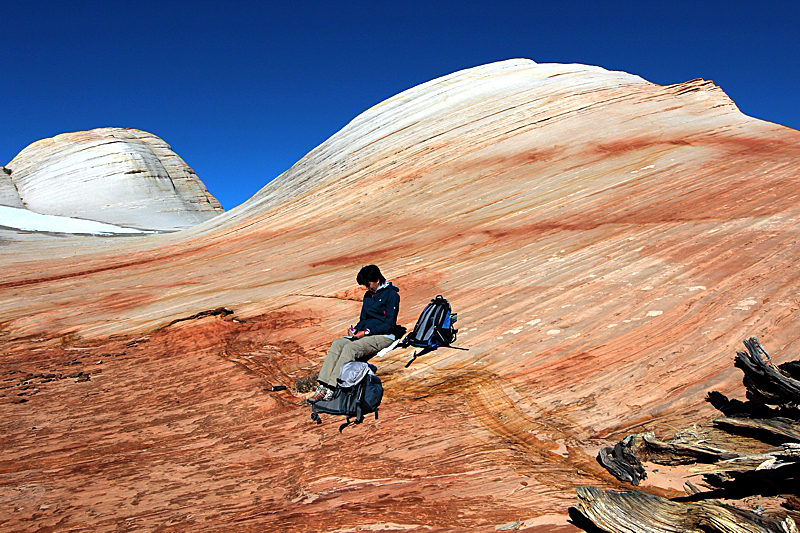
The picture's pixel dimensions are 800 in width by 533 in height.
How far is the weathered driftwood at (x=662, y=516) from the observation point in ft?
9.23

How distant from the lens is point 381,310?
668 cm

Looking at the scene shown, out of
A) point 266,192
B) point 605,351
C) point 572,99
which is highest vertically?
point 572,99

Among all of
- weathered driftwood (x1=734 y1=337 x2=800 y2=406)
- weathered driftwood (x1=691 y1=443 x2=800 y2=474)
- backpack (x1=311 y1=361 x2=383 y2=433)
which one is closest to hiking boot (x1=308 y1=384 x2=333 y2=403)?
backpack (x1=311 y1=361 x2=383 y2=433)

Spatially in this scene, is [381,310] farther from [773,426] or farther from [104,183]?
[104,183]

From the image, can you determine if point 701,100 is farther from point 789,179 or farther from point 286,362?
point 286,362

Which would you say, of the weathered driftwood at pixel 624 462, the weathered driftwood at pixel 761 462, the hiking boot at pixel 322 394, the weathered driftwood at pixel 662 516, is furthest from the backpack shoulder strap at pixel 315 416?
the weathered driftwood at pixel 761 462

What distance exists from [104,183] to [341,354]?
42.6 m

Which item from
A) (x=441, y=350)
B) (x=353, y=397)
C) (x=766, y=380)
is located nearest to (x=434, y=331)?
(x=441, y=350)

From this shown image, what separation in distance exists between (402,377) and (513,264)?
3.59 meters

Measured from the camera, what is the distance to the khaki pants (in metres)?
5.82

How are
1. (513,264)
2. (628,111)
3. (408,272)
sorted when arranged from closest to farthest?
(513,264) < (408,272) < (628,111)

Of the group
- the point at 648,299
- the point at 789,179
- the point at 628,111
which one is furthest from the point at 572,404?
the point at 628,111

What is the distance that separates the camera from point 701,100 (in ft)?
53.1

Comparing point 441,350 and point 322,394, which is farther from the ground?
point 441,350
